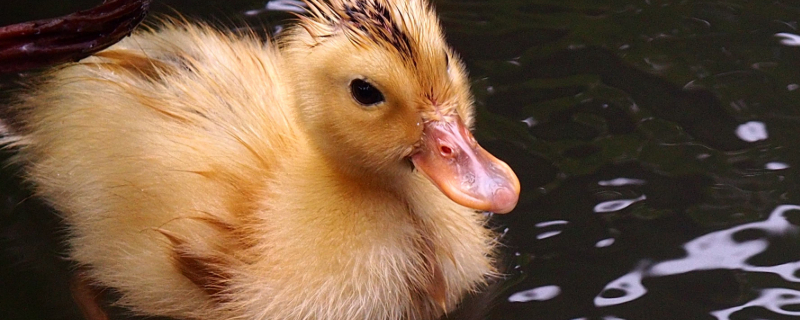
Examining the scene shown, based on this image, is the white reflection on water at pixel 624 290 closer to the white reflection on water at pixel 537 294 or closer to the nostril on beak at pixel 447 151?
the white reflection on water at pixel 537 294

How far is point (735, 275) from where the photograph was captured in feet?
10.9

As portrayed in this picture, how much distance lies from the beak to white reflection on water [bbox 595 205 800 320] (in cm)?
69

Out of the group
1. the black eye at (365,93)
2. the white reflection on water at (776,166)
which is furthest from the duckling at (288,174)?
the white reflection on water at (776,166)

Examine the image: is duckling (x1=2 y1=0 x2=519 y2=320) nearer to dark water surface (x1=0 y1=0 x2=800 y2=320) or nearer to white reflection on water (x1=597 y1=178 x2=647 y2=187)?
dark water surface (x1=0 y1=0 x2=800 y2=320)

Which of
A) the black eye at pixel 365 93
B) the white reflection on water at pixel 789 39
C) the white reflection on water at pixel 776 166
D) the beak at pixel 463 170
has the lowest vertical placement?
the white reflection on water at pixel 776 166

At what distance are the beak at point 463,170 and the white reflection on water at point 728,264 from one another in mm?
691

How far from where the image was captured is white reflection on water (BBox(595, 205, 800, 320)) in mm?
3223

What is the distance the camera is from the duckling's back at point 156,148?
10.2ft

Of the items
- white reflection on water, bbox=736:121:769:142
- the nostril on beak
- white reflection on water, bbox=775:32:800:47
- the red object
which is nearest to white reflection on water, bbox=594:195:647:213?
white reflection on water, bbox=736:121:769:142

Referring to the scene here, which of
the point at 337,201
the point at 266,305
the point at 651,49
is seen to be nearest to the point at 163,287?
the point at 266,305

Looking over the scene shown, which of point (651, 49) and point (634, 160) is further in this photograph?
point (651, 49)

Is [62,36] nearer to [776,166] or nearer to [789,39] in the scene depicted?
[776,166]

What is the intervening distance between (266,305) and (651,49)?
6.82 ft

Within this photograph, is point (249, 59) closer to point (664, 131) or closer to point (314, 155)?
point (314, 155)
